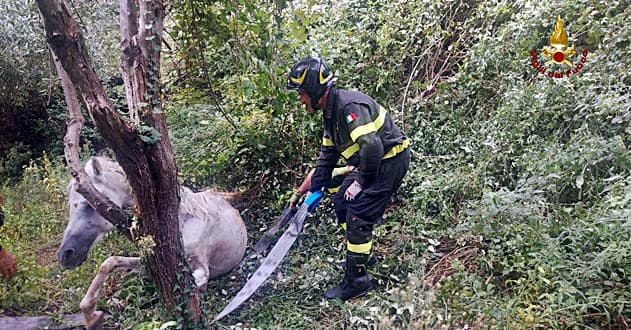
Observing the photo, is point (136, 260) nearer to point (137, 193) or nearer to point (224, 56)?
point (137, 193)

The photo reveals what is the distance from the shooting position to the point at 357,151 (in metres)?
4.09

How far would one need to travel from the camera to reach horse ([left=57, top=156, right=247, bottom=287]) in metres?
3.61

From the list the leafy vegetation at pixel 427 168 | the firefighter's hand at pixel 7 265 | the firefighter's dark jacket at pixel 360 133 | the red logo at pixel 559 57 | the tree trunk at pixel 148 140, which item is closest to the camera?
the tree trunk at pixel 148 140

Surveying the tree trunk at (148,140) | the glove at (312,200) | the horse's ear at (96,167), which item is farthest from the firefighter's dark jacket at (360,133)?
the horse's ear at (96,167)

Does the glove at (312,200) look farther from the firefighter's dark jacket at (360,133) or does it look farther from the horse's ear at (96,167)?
the horse's ear at (96,167)

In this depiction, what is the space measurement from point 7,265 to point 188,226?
5.55 feet

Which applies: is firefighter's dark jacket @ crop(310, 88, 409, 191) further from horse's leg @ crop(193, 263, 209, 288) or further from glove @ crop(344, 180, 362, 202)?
horse's leg @ crop(193, 263, 209, 288)

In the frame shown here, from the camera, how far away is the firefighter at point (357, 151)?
3809 mm

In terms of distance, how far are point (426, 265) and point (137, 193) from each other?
2387 mm

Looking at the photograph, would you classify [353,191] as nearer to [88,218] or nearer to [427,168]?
[427,168]

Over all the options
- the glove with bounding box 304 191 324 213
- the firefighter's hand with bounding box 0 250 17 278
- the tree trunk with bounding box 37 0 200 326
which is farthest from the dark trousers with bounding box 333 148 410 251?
the firefighter's hand with bounding box 0 250 17 278

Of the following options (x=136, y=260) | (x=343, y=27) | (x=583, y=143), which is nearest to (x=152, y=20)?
(x=136, y=260)

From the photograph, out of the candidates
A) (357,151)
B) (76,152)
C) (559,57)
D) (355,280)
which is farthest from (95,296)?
(559,57)

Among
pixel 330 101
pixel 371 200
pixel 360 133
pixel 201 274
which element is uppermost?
pixel 330 101
